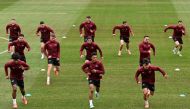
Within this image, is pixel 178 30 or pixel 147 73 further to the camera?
pixel 178 30

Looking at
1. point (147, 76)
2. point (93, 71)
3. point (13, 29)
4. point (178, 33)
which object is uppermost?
point (13, 29)

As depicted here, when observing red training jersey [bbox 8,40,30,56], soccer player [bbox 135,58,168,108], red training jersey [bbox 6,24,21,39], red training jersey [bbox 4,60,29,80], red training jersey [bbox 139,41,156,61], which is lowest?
soccer player [bbox 135,58,168,108]

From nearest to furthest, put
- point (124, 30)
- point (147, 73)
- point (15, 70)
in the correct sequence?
point (147, 73) < point (15, 70) < point (124, 30)

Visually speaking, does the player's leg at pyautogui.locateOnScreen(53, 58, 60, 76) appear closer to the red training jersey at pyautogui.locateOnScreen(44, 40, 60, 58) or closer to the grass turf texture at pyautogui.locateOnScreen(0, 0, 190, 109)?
the red training jersey at pyautogui.locateOnScreen(44, 40, 60, 58)

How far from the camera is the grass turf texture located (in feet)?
76.1

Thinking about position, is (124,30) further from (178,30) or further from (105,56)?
(178,30)

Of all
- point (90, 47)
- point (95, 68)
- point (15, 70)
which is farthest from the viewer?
point (90, 47)

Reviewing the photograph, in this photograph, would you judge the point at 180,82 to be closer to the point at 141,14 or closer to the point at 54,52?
the point at 54,52

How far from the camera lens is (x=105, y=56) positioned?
33.1m

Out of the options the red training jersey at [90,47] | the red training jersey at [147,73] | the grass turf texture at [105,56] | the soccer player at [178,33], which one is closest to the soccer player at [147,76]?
the red training jersey at [147,73]

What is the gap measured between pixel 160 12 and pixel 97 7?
777cm

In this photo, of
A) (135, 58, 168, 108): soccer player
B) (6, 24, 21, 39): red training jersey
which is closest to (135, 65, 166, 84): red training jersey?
(135, 58, 168, 108): soccer player

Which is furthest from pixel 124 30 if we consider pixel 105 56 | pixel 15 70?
pixel 15 70

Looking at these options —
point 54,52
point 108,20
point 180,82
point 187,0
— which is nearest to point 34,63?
point 54,52
